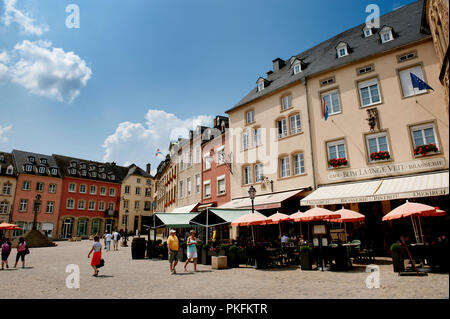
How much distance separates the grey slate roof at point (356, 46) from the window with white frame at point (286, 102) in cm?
89

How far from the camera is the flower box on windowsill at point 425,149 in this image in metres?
13.7

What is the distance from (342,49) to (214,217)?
45.7 feet

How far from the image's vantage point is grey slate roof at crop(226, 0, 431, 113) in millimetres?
16250

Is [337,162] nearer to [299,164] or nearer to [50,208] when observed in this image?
[299,164]

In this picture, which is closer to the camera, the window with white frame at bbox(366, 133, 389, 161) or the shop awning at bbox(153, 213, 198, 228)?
the window with white frame at bbox(366, 133, 389, 161)

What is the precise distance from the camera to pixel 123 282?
925 cm

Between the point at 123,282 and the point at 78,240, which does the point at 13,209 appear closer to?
the point at 78,240

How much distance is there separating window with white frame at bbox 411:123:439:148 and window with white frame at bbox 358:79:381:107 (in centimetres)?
256

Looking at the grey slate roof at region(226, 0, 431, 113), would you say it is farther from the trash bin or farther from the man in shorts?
the man in shorts

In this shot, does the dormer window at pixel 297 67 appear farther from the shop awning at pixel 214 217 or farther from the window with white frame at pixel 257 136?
the shop awning at pixel 214 217

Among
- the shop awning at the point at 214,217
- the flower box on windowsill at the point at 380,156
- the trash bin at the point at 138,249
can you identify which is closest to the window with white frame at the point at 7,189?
the trash bin at the point at 138,249

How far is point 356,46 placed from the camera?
747 inches

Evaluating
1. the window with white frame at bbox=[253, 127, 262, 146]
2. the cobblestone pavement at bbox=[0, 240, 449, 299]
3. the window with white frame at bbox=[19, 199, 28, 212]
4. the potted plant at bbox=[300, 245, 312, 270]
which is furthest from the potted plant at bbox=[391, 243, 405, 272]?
the window with white frame at bbox=[19, 199, 28, 212]
